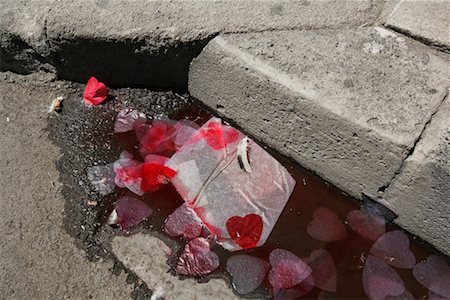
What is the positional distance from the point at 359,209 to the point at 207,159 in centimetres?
64

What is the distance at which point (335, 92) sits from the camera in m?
2.34

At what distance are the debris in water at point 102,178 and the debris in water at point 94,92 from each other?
1.17 feet

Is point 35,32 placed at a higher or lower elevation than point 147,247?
higher

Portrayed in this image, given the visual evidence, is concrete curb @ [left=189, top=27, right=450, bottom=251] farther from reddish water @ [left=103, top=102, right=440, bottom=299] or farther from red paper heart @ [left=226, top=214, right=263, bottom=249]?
red paper heart @ [left=226, top=214, right=263, bottom=249]

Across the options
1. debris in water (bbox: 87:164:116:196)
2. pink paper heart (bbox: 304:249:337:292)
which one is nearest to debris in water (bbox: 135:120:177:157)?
debris in water (bbox: 87:164:116:196)

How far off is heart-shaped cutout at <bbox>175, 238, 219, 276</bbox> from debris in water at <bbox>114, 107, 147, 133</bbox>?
0.63m

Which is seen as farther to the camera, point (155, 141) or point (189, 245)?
point (155, 141)

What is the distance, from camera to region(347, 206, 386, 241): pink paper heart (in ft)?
7.86

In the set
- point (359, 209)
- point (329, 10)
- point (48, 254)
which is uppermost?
point (329, 10)

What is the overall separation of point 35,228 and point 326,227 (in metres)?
1.10

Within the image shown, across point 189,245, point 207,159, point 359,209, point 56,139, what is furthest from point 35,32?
point 359,209

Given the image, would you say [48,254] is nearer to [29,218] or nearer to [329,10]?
[29,218]

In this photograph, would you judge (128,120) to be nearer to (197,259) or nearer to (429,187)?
(197,259)

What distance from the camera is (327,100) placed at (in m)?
2.32
